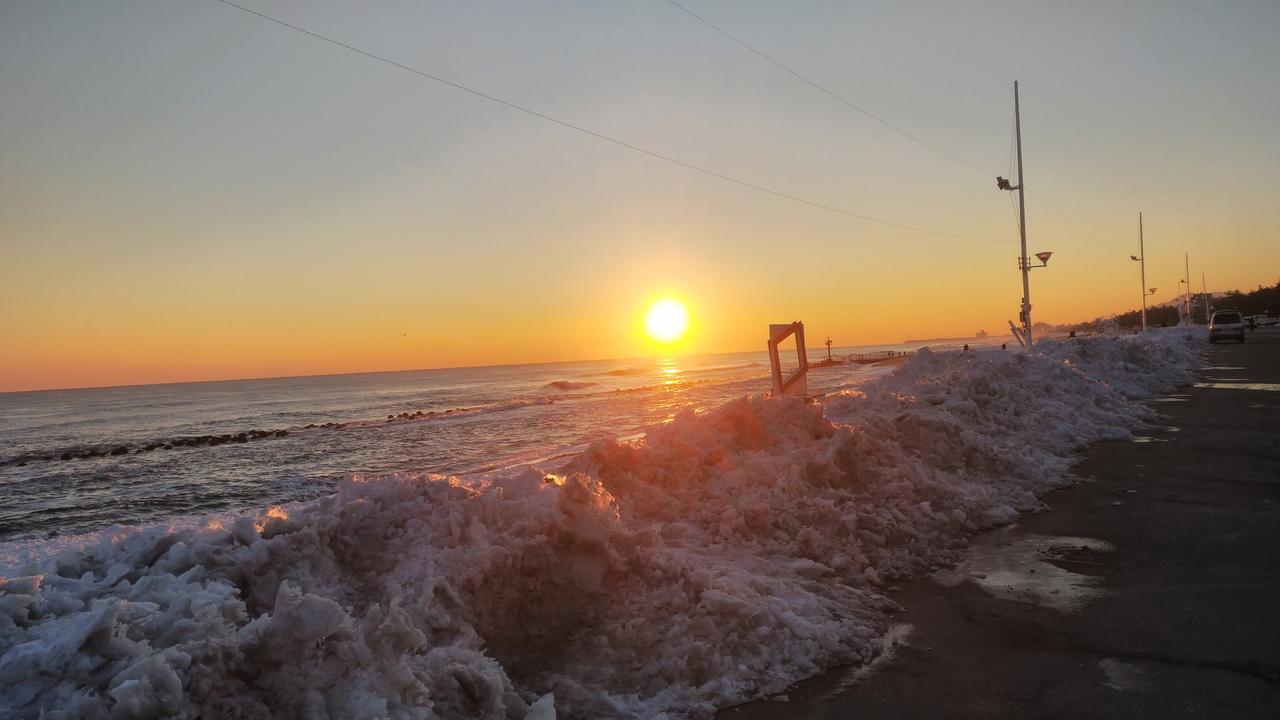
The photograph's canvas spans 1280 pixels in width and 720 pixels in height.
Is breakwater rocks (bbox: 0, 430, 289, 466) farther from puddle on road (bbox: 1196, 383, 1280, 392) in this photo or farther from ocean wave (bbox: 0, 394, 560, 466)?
puddle on road (bbox: 1196, 383, 1280, 392)

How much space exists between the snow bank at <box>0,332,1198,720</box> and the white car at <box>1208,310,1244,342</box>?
170ft

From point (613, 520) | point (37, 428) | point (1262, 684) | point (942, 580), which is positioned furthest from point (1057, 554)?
point (37, 428)

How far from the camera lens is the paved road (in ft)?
12.8

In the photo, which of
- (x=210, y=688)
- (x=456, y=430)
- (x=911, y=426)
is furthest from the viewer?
(x=456, y=430)

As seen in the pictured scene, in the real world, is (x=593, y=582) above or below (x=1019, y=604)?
above

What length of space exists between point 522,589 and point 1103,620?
4.40 metres

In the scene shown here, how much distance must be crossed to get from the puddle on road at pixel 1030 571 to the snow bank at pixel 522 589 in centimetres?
31

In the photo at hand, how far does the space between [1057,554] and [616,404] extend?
33.7 meters

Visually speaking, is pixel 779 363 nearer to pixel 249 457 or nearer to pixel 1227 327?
pixel 249 457

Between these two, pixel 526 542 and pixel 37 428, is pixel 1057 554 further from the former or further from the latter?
pixel 37 428

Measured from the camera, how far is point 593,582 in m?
4.93

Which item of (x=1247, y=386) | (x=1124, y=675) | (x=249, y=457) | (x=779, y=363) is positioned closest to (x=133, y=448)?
(x=249, y=457)

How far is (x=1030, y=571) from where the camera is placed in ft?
19.9

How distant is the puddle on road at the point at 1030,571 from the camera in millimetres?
5477
